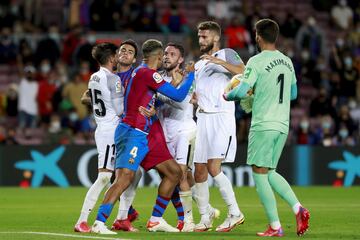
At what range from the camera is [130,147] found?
12.8 m

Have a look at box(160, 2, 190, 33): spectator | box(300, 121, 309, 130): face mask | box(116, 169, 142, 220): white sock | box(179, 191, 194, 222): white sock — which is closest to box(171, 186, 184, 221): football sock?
box(179, 191, 194, 222): white sock

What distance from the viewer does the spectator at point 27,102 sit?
25.4 metres

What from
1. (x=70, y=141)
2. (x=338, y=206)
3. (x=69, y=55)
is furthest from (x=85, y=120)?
(x=338, y=206)

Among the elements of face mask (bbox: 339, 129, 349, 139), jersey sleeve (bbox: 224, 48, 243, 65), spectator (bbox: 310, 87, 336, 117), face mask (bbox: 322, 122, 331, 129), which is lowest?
face mask (bbox: 339, 129, 349, 139)

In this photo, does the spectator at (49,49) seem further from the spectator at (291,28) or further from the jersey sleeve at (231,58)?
the jersey sleeve at (231,58)

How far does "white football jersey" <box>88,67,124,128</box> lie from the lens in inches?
530

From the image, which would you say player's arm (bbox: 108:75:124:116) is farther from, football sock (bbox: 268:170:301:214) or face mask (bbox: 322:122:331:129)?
face mask (bbox: 322:122:331:129)

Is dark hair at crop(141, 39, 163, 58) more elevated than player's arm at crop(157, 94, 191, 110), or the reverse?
dark hair at crop(141, 39, 163, 58)

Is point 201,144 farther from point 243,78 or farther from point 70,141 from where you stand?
point 70,141

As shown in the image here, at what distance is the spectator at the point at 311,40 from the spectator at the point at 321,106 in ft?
6.80

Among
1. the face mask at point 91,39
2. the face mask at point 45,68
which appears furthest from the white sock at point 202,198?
the face mask at point 91,39

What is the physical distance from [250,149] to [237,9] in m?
19.0

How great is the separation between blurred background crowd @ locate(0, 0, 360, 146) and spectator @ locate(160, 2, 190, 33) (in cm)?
3

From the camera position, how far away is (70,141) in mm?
24641
